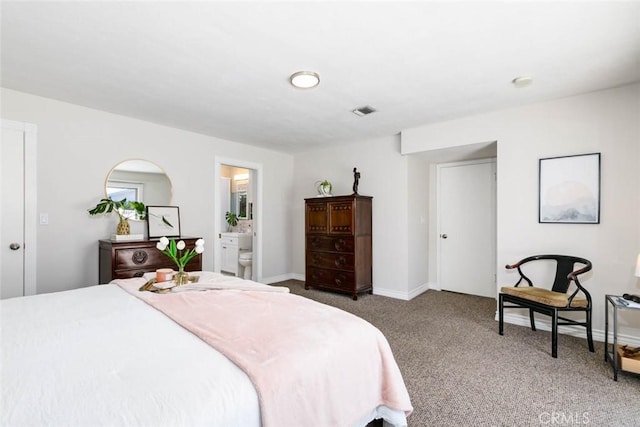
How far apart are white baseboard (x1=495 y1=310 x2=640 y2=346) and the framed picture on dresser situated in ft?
13.2

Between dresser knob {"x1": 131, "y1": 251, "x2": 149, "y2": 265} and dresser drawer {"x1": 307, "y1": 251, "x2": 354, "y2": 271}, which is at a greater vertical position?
dresser knob {"x1": 131, "y1": 251, "x2": 149, "y2": 265}

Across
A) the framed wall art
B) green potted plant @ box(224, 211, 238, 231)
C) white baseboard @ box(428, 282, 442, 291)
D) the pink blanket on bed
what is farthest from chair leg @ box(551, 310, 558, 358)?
green potted plant @ box(224, 211, 238, 231)

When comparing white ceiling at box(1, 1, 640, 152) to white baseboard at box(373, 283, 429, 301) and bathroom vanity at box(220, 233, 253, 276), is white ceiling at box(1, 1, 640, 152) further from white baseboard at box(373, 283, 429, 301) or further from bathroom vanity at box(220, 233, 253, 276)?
bathroom vanity at box(220, 233, 253, 276)

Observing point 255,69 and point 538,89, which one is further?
point 538,89

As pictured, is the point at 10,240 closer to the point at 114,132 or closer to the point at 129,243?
the point at 129,243

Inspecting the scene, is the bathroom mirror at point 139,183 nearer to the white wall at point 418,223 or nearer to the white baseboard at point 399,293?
the white baseboard at point 399,293

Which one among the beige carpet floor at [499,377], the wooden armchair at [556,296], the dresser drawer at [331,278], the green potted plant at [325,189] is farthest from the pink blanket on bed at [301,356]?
the green potted plant at [325,189]

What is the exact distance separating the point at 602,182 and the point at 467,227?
1.86 meters

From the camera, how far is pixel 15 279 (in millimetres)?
2883

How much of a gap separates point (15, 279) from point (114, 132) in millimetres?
1761

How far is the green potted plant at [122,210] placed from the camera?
10.8 ft

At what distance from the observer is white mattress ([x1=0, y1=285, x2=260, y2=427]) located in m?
0.80

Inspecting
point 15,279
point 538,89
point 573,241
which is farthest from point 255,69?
point 573,241

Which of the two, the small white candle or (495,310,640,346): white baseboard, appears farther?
(495,310,640,346): white baseboard
